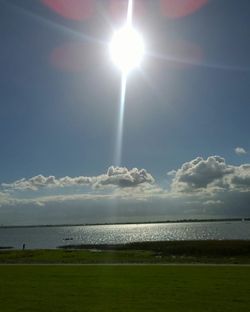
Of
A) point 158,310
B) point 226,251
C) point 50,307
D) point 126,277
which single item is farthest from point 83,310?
point 226,251

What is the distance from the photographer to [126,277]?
2302cm

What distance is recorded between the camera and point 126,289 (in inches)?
762

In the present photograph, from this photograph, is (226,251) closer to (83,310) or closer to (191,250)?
→ (191,250)

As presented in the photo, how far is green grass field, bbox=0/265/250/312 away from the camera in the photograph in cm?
1573

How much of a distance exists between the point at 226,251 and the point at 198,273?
168ft

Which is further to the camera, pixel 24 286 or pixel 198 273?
pixel 198 273

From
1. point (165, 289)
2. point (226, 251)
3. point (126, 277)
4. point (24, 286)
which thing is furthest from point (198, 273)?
point (226, 251)

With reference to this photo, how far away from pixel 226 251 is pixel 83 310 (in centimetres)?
6135

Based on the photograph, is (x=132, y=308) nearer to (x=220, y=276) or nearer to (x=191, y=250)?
(x=220, y=276)

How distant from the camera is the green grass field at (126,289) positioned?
15.7m

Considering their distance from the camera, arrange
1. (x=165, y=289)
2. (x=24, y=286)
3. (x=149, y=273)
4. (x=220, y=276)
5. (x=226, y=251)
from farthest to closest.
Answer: (x=226, y=251), (x=149, y=273), (x=220, y=276), (x=24, y=286), (x=165, y=289)

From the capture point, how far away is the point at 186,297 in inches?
680

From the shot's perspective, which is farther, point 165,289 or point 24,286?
point 24,286

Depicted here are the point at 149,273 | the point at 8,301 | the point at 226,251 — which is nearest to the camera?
the point at 8,301
